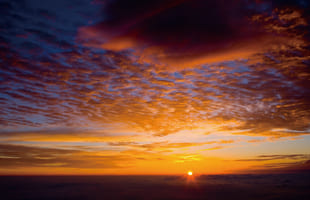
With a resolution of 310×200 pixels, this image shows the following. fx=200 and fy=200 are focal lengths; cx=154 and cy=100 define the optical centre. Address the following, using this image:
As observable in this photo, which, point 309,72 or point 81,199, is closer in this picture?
point 309,72

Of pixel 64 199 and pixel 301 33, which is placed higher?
pixel 301 33

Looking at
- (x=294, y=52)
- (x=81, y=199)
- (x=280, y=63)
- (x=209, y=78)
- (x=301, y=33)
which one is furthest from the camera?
(x=81, y=199)

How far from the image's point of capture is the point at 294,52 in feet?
43.5

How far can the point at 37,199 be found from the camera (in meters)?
52.6

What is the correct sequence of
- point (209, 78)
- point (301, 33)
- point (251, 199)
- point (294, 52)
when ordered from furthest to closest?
point (251, 199) < point (209, 78) < point (294, 52) < point (301, 33)

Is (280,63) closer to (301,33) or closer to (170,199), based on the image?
(301,33)

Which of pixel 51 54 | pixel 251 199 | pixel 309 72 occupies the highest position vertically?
pixel 51 54

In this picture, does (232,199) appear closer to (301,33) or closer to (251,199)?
(251,199)

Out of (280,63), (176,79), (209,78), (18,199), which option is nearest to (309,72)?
(280,63)

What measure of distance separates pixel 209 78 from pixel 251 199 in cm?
4204

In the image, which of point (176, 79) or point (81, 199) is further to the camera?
point (81, 199)

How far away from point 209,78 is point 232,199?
4068cm

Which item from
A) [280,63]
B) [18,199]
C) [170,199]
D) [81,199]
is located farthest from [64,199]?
[280,63]

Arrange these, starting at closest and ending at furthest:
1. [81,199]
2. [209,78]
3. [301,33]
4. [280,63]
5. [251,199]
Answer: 1. [301,33]
2. [280,63]
3. [209,78]
4. [251,199]
5. [81,199]
